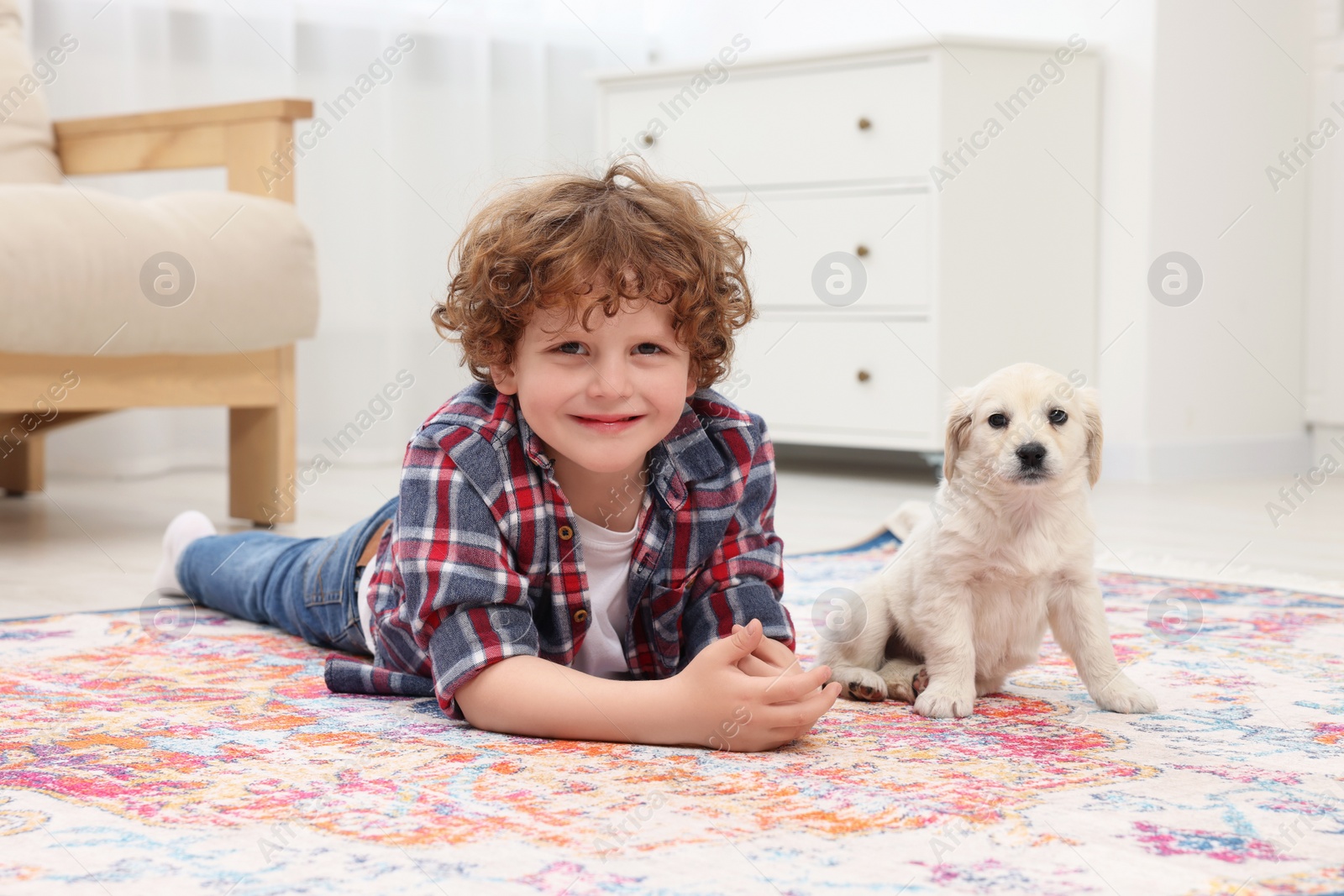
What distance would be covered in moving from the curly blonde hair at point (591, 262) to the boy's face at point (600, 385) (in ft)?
0.05

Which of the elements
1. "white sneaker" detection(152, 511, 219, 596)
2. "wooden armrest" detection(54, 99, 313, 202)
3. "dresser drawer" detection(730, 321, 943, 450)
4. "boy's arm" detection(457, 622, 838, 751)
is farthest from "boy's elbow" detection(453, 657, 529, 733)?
"dresser drawer" detection(730, 321, 943, 450)

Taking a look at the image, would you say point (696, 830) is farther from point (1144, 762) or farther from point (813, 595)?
point (813, 595)

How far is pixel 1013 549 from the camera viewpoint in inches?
43.6

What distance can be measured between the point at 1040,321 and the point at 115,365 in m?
1.91

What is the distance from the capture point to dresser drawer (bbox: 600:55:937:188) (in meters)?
2.88

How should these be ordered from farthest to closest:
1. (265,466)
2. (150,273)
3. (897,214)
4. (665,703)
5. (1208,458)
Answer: (1208,458) → (897,214) → (265,466) → (150,273) → (665,703)

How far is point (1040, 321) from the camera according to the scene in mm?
3037

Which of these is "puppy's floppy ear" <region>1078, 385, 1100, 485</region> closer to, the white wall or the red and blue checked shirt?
the red and blue checked shirt

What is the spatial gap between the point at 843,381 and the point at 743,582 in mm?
1901

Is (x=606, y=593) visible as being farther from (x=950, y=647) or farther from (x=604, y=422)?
(x=950, y=647)

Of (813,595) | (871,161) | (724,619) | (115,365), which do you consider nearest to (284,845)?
(724,619)

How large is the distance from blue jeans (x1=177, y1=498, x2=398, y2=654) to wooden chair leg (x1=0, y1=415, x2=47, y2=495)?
1242mm

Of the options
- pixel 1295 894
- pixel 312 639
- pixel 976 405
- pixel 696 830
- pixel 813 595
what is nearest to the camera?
pixel 1295 894

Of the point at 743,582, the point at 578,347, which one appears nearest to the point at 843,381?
the point at 743,582
